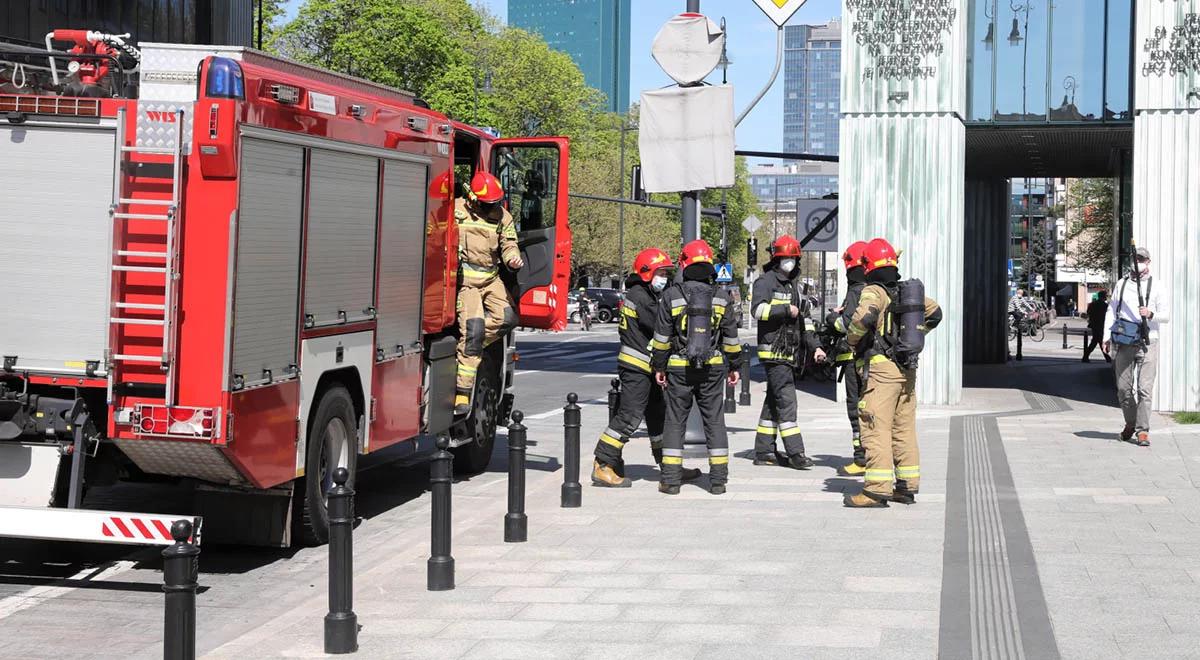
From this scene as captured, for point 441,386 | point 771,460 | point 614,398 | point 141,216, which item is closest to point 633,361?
point 614,398

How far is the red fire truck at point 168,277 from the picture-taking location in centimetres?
789

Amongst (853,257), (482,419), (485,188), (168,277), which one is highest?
(485,188)

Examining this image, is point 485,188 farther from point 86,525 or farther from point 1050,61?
point 1050,61

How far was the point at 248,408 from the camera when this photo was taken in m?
8.22

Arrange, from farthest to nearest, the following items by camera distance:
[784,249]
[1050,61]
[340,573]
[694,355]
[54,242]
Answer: [1050,61], [784,249], [694,355], [54,242], [340,573]

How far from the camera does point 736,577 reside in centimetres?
839

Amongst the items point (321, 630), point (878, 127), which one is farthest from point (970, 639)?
point (878, 127)

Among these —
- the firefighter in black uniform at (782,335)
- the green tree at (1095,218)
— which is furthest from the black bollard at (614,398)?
the green tree at (1095,218)

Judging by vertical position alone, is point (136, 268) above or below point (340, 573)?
above

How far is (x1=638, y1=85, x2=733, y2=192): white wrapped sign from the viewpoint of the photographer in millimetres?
13070

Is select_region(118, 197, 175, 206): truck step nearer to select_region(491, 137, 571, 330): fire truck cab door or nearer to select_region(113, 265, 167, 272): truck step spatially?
select_region(113, 265, 167, 272): truck step

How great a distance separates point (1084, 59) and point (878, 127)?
3251mm

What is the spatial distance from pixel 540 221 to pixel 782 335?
242 centimetres

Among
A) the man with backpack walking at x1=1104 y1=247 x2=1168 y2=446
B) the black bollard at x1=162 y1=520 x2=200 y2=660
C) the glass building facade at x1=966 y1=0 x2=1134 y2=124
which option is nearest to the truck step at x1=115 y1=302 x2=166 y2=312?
the black bollard at x1=162 y1=520 x2=200 y2=660
